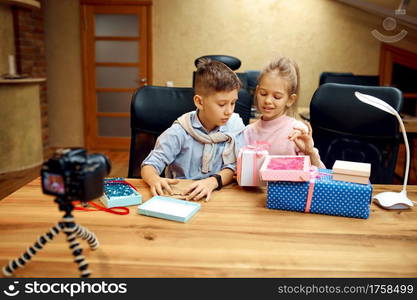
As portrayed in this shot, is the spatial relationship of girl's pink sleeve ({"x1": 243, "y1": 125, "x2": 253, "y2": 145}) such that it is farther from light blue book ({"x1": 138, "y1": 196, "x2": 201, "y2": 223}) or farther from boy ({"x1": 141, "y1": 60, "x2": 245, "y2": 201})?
light blue book ({"x1": 138, "y1": 196, "x2": 201, "y2": 223})

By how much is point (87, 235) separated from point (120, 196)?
35 centimetres

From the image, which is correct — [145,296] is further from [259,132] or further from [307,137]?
[259,132]

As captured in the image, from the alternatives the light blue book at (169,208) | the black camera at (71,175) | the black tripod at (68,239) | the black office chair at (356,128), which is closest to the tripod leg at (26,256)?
the black tripod at (68,239)

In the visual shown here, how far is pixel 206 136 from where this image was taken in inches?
62.2

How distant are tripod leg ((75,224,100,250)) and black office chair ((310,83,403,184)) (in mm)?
1356

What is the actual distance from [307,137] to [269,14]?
4.54 m

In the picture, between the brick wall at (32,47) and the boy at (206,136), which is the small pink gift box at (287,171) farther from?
the brick wall at (32,47)

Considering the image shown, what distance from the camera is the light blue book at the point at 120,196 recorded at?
3.83 feet

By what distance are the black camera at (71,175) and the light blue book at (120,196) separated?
46 centimetres

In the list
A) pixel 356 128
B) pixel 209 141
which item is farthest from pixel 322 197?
pixel 356 128

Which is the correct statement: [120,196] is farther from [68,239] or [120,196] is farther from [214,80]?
[214,80]

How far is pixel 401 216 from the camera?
3.82 ft

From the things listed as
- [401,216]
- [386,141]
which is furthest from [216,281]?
[386,141]

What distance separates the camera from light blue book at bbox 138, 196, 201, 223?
109 centimetres
